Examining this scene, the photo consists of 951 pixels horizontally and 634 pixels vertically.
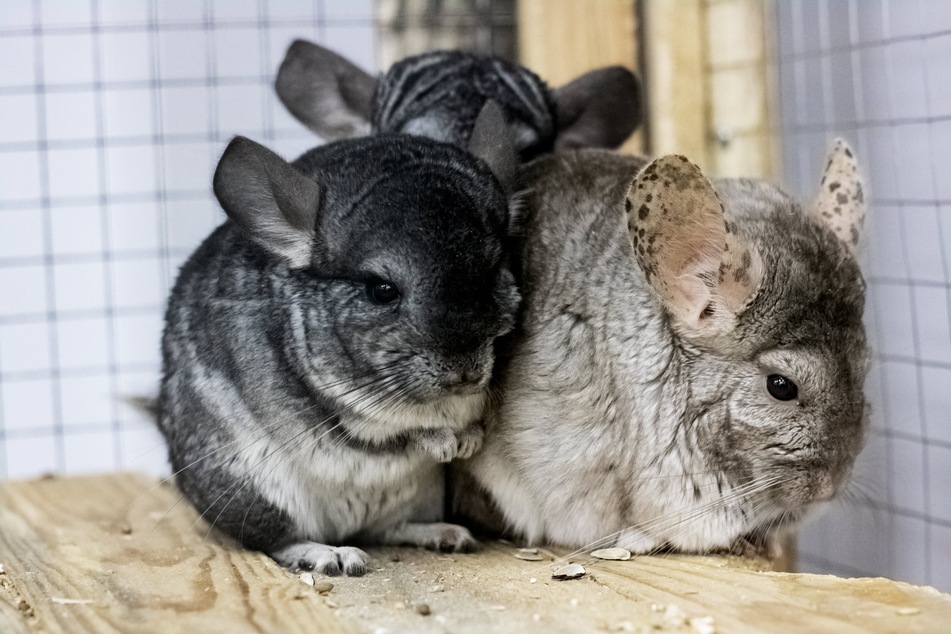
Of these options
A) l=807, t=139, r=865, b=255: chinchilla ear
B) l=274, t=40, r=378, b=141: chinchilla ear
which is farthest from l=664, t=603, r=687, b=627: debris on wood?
l=274, t=40, r=378, b=141: chinchilla ear

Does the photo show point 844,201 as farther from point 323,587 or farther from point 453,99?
point 323,587

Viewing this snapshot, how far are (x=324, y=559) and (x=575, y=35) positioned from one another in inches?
90.8

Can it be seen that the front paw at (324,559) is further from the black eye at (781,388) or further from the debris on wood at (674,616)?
the black eye at (781,388)

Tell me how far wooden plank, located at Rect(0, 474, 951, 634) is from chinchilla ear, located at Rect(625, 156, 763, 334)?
0.63 metres

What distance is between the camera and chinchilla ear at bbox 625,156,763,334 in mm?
2514

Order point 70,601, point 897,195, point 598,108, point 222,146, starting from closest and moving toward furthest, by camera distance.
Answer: point 70,601
point 598,108
point 222,146
point 897,195

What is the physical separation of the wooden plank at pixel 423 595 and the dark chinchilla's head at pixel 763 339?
0.27 m

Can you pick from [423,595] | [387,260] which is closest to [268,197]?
[387,260]

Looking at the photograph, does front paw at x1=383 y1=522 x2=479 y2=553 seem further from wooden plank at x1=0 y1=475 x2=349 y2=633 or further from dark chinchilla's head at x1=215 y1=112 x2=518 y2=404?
dark chinchilla's head at x1=215 y1=112 x2=518 y2=404

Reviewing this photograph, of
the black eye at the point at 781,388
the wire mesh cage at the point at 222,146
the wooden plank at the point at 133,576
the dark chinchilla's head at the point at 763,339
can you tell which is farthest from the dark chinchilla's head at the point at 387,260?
the wire mesh cage at the point at 222,146

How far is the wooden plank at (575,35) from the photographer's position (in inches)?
164

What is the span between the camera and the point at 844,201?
Answer: 2955 mm

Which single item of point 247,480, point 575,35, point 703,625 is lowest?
point 703,625

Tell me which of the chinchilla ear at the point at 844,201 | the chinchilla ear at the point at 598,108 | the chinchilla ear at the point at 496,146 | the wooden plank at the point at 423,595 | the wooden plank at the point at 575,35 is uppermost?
the wooden plank at the point at 575,35
